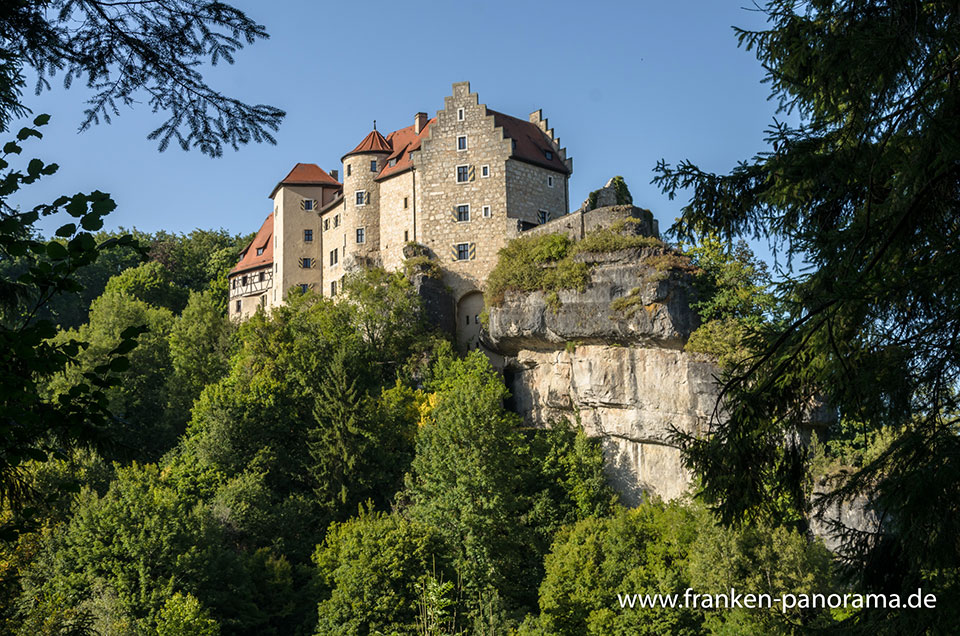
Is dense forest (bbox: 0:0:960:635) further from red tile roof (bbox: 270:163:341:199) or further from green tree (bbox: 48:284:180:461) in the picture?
red tile roof (bbox: 270:163:341:199)

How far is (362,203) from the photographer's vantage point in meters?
46.8

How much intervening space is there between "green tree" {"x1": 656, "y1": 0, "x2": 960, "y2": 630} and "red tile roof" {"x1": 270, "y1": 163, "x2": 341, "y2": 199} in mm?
44463

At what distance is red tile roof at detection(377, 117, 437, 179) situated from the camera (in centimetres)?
4584

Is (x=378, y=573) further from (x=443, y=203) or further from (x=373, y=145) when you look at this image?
(x=373, y=145)

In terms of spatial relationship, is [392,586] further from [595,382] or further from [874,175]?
[874,175]

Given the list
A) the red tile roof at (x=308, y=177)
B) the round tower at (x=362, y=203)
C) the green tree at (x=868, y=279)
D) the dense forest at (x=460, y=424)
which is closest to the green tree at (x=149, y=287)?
the dense forest at (x=460, y=424)

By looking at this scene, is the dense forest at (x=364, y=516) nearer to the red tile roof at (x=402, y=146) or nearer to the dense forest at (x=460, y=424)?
the dense forest at (x=460, y=424)

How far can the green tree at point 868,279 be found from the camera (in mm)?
7273

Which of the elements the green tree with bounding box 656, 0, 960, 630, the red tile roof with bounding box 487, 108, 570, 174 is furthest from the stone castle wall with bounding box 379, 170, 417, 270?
the green tree with bounding box 656, 0, 960, 630

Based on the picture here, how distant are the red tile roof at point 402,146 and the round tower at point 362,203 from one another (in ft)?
2.09

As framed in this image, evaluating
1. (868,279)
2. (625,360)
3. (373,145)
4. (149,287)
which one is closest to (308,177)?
(373,145)

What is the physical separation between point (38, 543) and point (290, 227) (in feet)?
78.6

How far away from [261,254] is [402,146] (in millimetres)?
11626

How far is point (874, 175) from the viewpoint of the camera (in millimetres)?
8195
